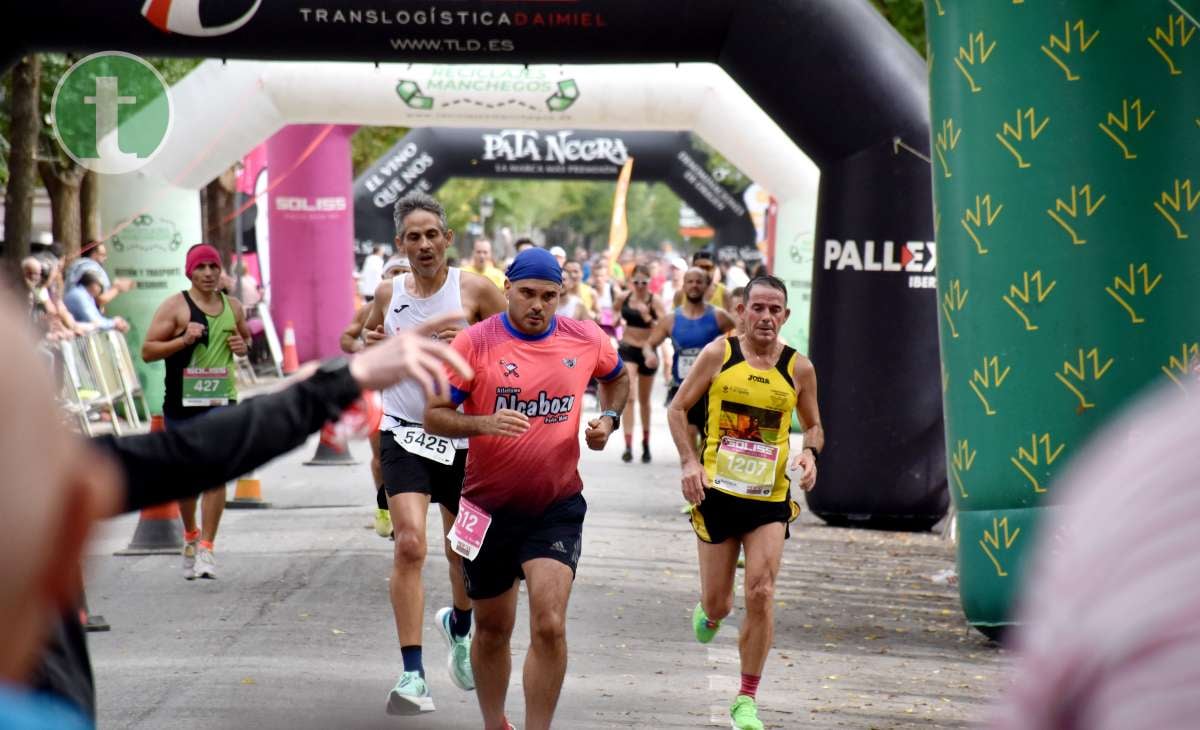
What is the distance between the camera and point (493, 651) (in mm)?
6301

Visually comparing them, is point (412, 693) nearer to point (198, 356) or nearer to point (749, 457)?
point (749, 457)

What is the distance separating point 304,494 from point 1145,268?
8.03 m

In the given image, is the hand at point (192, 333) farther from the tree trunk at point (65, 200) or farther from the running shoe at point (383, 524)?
the tree trunk at point (65, 200)

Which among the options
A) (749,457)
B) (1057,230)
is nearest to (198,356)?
(749,457)

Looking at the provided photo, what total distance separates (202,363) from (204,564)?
117cm

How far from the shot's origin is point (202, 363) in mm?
10375

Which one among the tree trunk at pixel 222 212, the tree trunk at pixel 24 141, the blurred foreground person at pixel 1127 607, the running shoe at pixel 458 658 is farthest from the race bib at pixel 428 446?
the tree trunk at pixel 222 212

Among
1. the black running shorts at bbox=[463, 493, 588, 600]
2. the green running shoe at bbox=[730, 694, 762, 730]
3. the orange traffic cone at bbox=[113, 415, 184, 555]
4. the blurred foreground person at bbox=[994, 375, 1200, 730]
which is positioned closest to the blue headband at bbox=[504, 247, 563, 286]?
the black running shorts at bbox=[463, 493, 588, 600]

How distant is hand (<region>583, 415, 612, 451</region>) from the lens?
21.2 ft

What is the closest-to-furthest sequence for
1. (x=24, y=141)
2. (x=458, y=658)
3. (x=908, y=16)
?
1. (x=458, y=658)
2. (x=908, y=16)
3. (x=24, y=141)

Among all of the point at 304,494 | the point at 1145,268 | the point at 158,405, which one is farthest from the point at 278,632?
the point at 158,405

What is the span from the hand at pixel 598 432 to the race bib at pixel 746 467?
2.78ft

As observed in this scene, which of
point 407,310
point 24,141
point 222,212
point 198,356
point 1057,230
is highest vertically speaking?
point 24,141

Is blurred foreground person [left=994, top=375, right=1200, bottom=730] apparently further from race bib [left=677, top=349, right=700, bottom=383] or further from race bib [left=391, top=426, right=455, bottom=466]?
race bib [left=677, top=349, right=700, bottom=383]
